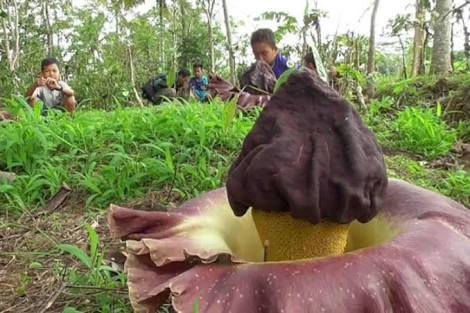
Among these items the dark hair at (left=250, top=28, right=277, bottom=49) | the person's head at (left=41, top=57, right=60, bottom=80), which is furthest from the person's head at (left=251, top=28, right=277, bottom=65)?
the person's head at (left=41, top=57, right=60, bottom=80)

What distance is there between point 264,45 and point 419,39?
608 centimetres

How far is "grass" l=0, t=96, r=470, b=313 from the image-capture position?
2037mm

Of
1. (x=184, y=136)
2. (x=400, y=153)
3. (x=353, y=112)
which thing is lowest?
(x=400, y=153)

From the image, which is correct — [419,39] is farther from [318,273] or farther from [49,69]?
[318,273]

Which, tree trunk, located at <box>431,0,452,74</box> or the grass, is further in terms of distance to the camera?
tree trunk, located at <box>431,0,452,74</box>

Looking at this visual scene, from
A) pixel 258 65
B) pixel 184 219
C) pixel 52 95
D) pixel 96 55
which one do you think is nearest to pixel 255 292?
pixel 184 219

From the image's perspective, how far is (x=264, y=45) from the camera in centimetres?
611

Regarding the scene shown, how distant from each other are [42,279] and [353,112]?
130 cm

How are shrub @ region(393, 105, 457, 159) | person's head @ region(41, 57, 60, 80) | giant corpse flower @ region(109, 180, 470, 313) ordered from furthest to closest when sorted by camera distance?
1. person's head @ region(41, 57, 60, 80)
2. shrub @ region(393, 105, 457, 159)
3. giant corpse flower @ region(109, 180, 470, 313)

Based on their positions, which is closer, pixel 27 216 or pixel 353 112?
pixel 353 112

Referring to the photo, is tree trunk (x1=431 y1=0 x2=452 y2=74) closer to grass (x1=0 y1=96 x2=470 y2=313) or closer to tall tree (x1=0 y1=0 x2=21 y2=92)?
grass (x1=0 y1=96 x2=470 y2=313)

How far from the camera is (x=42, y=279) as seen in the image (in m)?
2.11

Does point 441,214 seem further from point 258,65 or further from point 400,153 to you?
point 258,65

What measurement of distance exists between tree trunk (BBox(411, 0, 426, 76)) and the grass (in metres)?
6.81
